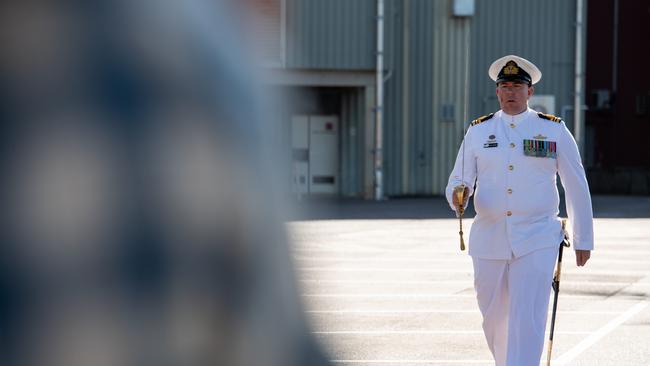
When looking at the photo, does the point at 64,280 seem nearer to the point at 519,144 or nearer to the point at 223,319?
the point at 223,319

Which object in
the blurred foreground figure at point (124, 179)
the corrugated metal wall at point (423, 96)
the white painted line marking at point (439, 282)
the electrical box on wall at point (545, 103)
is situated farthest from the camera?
the electrical box on wall at point (545, 103)

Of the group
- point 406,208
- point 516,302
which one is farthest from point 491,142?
point 406,208

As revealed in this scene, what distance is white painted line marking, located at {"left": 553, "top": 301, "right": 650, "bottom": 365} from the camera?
8180 mm

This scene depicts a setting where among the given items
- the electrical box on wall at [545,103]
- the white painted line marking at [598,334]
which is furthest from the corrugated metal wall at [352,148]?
the white painted line marking at [598,334]

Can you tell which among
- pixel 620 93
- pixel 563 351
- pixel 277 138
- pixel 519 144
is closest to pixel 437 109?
pixel 620 93

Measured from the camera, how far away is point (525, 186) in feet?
20.8

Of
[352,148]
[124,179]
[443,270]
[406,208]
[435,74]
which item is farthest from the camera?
[435,74]

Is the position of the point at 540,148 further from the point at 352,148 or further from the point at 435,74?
the point at 435,74

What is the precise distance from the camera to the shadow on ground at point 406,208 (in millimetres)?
25406

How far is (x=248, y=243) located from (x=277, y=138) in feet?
0.72

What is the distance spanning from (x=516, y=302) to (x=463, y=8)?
2691cm

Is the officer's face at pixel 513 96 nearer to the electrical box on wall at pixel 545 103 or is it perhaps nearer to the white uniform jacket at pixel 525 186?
the white uniform jacket at pixel 525 186

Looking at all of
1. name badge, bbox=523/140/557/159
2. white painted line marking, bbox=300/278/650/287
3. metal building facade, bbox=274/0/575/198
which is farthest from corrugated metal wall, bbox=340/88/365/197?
name badge, bbox=523/140/557/159

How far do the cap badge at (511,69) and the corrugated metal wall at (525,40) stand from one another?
26.5m
